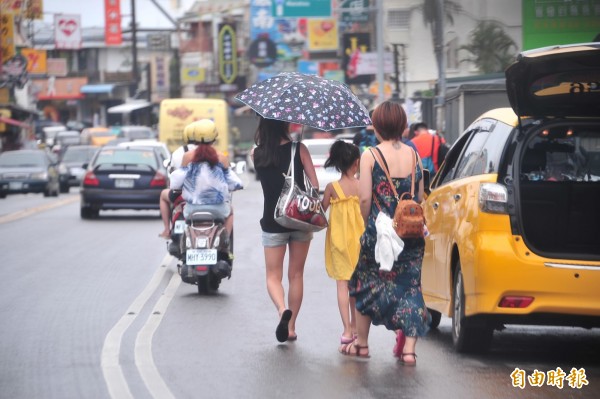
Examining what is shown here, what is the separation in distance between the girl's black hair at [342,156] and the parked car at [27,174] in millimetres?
30367

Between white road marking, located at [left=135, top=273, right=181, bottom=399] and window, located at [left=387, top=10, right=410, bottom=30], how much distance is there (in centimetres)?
2485

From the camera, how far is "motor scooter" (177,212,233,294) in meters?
12.8

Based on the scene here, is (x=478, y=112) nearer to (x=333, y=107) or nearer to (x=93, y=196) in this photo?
(x=93, y=196)

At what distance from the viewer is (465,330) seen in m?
8.72

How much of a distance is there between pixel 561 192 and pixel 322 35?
258 ft

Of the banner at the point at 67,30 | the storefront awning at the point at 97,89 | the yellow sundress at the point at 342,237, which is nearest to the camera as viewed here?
the yellow sundress at the point at 342,237

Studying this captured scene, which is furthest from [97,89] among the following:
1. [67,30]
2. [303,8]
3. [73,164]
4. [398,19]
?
[398,19]

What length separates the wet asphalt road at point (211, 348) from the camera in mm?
7699

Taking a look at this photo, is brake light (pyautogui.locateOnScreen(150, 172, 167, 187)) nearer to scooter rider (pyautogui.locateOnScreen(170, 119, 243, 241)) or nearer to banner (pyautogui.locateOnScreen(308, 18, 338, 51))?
scooter rider (pyautogui.locateOnScreen(170, 119, 243, 241))

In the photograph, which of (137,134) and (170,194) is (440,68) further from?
(137,134)

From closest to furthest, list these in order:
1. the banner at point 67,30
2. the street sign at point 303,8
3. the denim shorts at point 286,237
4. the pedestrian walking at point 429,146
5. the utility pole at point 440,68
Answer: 1. the denim shorts at point 286,237
2. the pedestrian walking at point 429,146
3. the utility pole at point 440,68
4. the street sign at point 303,8
5. the banner at point 67,30

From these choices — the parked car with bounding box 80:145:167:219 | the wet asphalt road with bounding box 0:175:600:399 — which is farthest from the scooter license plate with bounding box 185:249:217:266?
the parked car with bounding box 80:145:167:219

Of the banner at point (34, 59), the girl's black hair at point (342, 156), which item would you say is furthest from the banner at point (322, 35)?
the girl's black hair at point (342, 156)

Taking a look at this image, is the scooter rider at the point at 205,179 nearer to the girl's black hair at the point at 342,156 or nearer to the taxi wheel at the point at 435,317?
the taxi wheel at the point at 435,317
